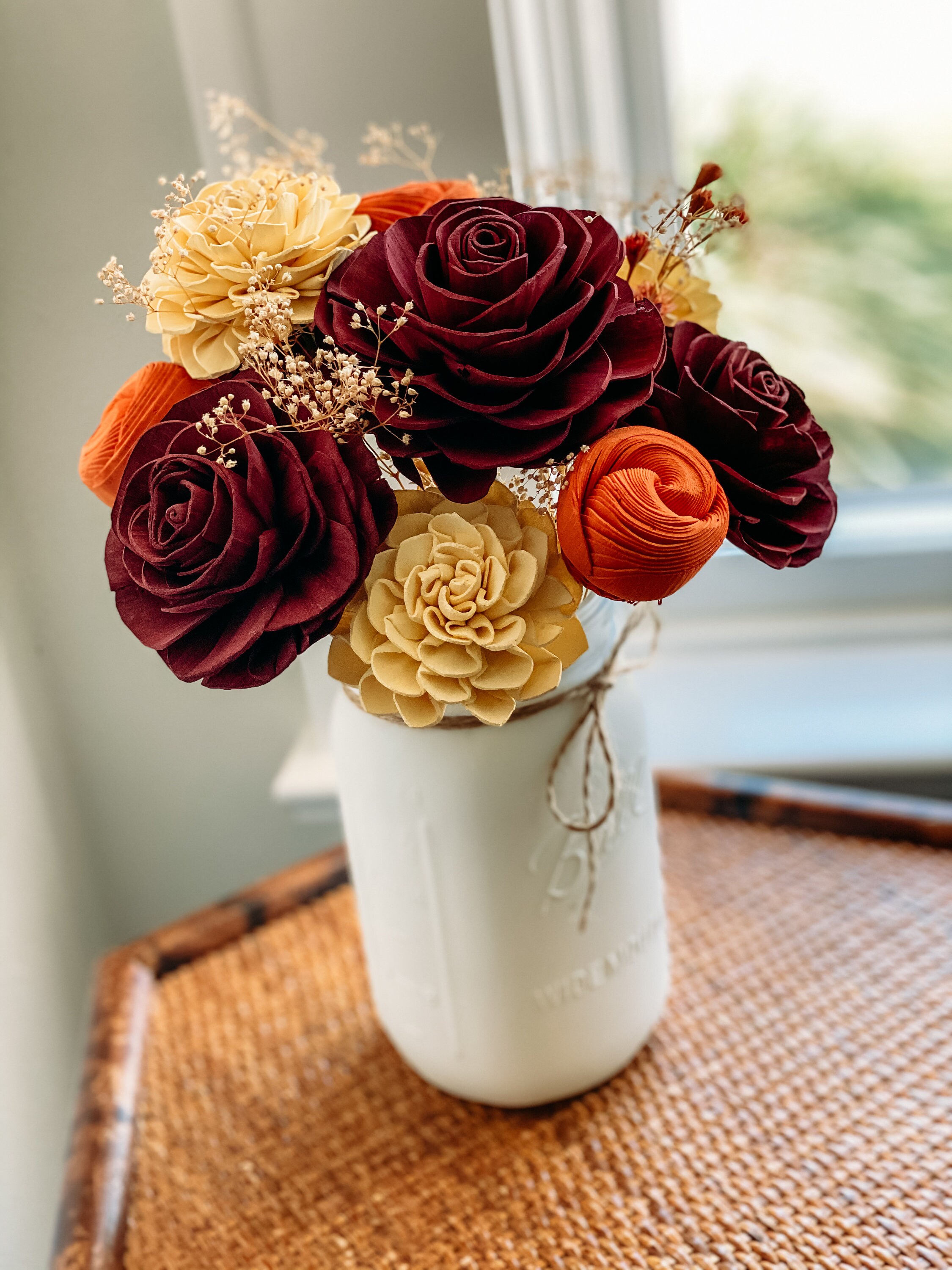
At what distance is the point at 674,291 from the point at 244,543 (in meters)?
0.28

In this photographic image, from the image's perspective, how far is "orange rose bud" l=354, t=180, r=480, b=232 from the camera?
0.54m

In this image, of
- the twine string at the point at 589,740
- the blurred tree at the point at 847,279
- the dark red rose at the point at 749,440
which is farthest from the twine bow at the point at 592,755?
the blurred tree at the point at 847,279

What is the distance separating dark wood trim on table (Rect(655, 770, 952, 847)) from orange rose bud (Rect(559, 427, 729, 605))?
489mm

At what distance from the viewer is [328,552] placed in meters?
0.45

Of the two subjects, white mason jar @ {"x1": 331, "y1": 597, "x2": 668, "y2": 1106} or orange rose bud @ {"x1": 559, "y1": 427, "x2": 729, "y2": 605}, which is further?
white mason jar @ {"x1": 331, "y1": 597, "x2": 668, "y2": 1106}

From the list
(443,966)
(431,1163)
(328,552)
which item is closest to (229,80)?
(328,552)

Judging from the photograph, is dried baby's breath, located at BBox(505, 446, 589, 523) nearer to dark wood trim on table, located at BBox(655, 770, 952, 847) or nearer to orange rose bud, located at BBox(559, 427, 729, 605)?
orange rose bud, located at BBox(559, 427, 729, 605)

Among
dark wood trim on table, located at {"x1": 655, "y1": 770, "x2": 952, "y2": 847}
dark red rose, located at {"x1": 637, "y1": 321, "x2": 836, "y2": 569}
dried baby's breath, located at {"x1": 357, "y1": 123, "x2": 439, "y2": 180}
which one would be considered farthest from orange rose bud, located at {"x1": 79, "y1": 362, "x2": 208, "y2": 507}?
dark wood trim on table, located at {"x1": 655, "y1": 770, "x2": 952, "y2": 847}

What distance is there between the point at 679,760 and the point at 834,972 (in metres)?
0.32

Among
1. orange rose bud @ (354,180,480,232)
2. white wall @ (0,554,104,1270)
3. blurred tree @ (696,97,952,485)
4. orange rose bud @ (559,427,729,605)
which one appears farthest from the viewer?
blurred tree @ (696,97,952,485)

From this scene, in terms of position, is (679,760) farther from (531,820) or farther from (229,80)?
(229,80)

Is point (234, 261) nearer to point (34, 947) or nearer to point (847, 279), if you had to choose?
point (34, 947)

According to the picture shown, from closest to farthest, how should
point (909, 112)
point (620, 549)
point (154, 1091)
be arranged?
point (620, 549) < point (154, 1091) < point (909, 112)

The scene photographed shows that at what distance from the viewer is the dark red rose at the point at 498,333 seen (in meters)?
0.44
